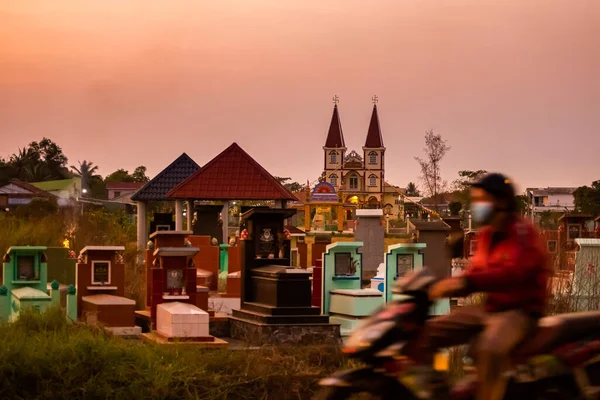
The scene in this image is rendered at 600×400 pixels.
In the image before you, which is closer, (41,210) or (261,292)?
(261,292)

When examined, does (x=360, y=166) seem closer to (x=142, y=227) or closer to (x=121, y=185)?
(x=121, y=185)

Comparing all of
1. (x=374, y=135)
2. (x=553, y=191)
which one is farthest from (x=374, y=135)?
(x=553, y=191)

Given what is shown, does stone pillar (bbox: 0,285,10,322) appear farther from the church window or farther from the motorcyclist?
the church window

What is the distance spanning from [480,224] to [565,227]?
25738mm

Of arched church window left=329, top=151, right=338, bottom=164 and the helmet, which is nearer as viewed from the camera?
the helmet

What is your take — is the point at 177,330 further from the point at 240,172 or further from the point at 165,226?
the point at 240,172

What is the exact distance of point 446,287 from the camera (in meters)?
7.26

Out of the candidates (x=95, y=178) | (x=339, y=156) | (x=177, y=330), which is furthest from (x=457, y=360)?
(x=95, y=178)

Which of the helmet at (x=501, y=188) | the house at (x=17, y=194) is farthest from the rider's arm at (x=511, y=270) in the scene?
the house at (x=17, y=194)

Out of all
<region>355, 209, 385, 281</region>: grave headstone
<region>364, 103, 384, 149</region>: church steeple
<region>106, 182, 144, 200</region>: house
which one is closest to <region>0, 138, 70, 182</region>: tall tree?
<region>106, 182, 144, 200</region>: house

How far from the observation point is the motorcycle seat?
286 inches

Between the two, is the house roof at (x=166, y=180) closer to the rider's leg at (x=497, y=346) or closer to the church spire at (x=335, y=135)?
the rider's leg at (x=497, y=346)

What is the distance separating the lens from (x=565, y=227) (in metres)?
32.6

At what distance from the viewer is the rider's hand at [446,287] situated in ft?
23.7
